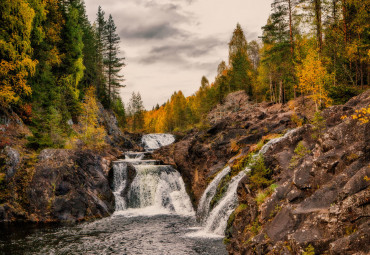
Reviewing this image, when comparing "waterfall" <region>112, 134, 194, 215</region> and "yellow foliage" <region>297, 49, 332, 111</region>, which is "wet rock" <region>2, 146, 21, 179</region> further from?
"yellow foliage" <region>297, 49, 332, 111</region>

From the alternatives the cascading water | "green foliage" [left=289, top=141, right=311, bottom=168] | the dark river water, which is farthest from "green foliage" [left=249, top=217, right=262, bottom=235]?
the cascading water

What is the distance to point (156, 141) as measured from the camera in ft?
188

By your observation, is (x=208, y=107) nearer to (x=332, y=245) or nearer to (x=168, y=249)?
(x=168, y=249)

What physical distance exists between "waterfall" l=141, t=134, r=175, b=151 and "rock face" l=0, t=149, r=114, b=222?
3079 cm

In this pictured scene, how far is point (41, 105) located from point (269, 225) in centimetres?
2685

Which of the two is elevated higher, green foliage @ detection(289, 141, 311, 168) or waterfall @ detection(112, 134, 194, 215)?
green foliage @ detection(289, 141, 311, 168)

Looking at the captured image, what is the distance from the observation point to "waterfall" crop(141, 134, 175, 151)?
182ft

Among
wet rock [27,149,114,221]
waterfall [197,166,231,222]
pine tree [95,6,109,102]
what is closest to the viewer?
waterfall [197,166,231,222]

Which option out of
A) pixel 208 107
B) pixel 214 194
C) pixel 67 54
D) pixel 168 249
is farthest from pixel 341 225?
pixel 208 107

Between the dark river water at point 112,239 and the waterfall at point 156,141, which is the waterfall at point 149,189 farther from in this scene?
the waterfall at point 156,141

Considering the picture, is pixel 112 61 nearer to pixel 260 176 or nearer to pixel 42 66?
pixel 42 66

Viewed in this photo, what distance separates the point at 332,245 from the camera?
20.4ft

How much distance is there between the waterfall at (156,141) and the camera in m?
55.4

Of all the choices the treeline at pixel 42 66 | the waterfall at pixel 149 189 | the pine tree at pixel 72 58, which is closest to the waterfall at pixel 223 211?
the waterfall at pixel 149 189
